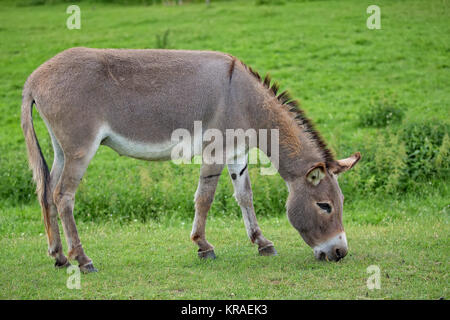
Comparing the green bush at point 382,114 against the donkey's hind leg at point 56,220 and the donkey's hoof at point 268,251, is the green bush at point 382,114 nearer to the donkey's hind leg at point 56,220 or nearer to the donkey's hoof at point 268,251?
the donkey's hoof at point 268,251

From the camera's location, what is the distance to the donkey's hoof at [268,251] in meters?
6.82

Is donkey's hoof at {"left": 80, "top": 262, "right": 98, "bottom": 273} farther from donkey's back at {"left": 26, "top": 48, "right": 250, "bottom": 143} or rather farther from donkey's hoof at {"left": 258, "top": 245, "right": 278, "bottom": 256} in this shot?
donkey's hoof at {"left": 258, "top": 245, "right": 278, "bottom": 256}

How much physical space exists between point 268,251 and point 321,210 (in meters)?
1.02

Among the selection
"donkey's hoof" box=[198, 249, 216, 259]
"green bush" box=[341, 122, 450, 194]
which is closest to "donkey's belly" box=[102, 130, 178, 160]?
"donkey's hoof" box=[198, 249, 216, 259]

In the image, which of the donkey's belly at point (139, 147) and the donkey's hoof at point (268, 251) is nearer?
the donkey's belly at point (139, 147)

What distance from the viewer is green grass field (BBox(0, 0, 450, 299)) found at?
228 inches

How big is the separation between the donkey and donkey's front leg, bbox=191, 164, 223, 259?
0.01 metres

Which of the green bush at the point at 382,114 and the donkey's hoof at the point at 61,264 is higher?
the green bush at the point at 382,114

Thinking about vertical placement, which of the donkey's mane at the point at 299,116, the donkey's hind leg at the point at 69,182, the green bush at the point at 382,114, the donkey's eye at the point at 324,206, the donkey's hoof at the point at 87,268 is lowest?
the donkey's hoof at the point at 87,268

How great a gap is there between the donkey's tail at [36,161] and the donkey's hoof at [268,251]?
251 centimetres

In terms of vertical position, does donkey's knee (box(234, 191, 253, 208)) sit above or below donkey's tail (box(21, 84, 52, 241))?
below

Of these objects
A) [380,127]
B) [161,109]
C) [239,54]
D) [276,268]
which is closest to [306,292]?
[276,268]

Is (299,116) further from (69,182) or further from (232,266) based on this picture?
(69,182)

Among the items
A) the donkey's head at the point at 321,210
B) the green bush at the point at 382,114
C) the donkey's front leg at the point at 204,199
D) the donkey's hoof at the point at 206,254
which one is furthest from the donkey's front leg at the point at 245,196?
the green bush at the point at 382,114
